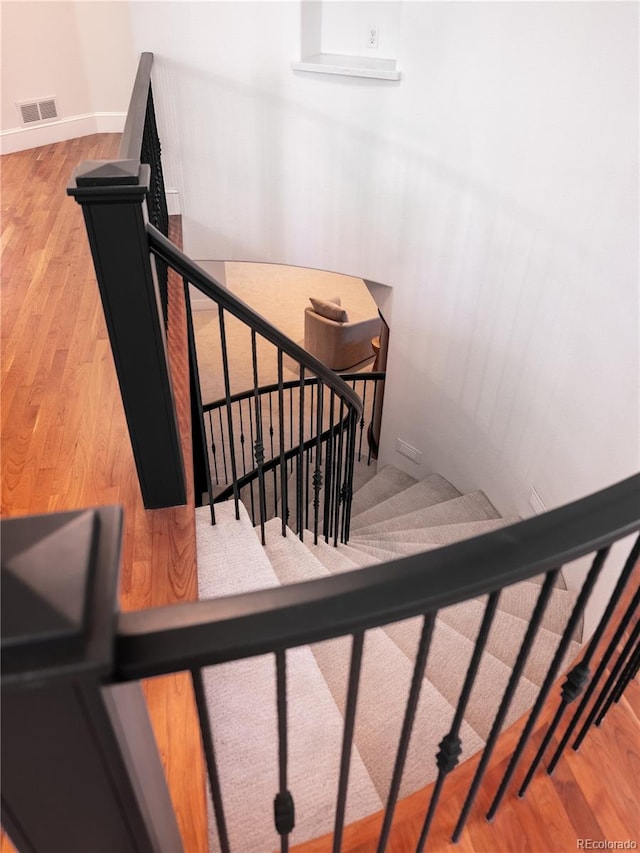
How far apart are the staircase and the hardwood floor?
0.50 feet

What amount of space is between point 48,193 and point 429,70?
2806 mm

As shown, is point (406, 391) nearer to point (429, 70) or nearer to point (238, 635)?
point (429, 70)

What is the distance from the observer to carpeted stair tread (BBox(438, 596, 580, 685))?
8.63 ft

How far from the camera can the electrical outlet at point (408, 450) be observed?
5472 millimetres

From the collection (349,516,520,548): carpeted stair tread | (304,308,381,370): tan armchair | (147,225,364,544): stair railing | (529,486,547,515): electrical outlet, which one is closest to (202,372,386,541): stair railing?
(147,225,364,544): stair railing

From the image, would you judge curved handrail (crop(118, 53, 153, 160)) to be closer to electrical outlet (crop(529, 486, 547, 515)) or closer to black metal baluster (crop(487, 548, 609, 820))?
black metal baluster (crop(487, 548, 609, 820))

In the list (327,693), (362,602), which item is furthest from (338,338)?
(362,602)

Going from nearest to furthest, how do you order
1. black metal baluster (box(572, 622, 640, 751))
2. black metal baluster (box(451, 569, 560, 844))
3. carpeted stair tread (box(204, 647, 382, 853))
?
1. black metal baluster (box(451, 569, 560, 844))
2. black metal baluster (box(572, 622, 640, 751))
3. carpeted stair tread (box(204, 647, 382, 853))

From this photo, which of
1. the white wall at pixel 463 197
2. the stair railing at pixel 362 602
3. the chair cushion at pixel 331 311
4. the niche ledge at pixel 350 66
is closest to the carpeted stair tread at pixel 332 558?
the white wall at pixel 463 197

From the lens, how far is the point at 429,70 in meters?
3.91

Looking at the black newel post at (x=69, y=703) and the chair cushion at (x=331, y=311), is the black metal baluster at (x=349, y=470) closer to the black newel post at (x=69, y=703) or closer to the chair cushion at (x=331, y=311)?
the black newel post at (x=69, y=703)

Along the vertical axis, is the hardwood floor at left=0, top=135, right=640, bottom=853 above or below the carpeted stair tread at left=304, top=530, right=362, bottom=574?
above

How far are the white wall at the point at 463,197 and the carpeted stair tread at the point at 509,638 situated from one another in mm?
838

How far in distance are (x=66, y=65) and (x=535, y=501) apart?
538 centimetres
